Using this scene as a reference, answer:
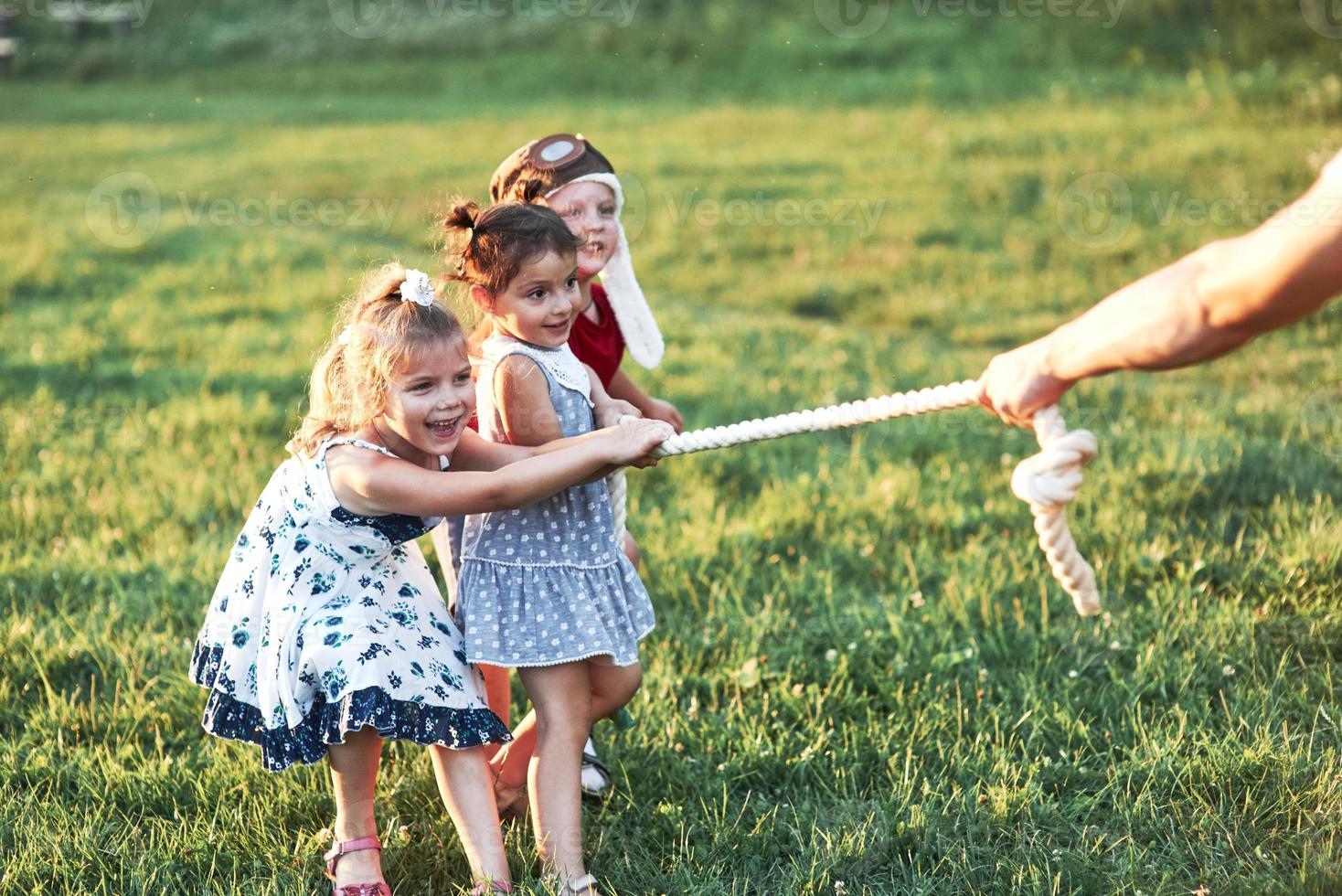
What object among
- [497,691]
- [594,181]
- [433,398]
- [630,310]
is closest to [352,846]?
[497,691]

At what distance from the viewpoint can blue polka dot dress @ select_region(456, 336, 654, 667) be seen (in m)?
2.85

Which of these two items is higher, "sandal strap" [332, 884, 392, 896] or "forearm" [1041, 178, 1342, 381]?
"forearm" [1041, 178, 1342, 381]

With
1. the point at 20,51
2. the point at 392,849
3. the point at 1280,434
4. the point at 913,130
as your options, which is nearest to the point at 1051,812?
the point at 392,849

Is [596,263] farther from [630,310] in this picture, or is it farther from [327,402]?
[327,402]

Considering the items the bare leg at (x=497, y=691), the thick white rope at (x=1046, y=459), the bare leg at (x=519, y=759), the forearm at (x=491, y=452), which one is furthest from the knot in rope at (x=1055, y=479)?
the bare leg at (x=497, y=691)

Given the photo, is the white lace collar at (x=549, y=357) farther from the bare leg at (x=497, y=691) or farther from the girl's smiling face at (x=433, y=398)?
the bare leg at (x=497, y=691)

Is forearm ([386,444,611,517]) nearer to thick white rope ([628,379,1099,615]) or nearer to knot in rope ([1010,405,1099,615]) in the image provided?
thick white rope ([628,379,1099,615])

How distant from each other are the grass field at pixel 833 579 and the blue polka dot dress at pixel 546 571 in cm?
49

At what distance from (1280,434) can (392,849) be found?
4038mm

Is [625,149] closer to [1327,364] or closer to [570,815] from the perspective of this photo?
[1327,364]

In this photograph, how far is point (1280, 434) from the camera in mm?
5316

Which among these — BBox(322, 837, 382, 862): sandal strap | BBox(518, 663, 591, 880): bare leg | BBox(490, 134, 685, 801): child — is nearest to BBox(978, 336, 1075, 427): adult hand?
BBox(490, 134, 685, 801): child

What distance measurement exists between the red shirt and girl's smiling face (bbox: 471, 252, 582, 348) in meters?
0.38

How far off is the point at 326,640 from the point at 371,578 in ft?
0.57
